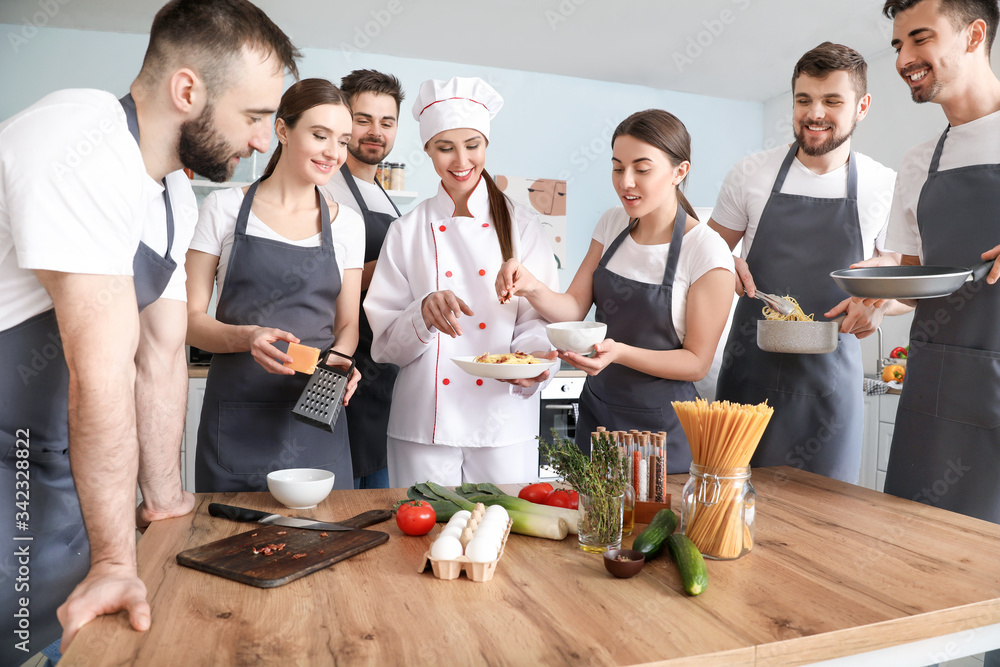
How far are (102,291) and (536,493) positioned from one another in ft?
3.03

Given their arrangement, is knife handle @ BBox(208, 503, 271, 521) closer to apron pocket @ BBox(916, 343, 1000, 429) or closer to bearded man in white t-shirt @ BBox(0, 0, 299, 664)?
bearded man in white t-shirt @ BBox(0, 0, 299, 664)

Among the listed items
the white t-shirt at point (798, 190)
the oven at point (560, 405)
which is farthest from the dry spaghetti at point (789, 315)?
the oven at point (560, 405)

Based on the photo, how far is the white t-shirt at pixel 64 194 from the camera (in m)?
1.11

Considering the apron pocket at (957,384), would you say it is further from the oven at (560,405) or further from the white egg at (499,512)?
the oven at (560,405)

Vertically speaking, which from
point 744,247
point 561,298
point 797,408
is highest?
point 744,247

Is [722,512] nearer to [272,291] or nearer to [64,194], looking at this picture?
[64,194]

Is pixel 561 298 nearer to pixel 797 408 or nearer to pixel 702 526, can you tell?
pixel 797 408

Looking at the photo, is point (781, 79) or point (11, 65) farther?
point (781, 79)

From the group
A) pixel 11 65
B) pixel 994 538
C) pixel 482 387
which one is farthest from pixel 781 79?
pixel 11 65

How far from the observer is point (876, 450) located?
13.7 feet

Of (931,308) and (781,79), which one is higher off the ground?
(781,79)

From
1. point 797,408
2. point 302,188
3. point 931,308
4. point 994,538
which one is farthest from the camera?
point 797,408

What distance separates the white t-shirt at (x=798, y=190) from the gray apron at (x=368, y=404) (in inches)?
52.0

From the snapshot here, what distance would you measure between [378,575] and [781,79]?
5.26 m
